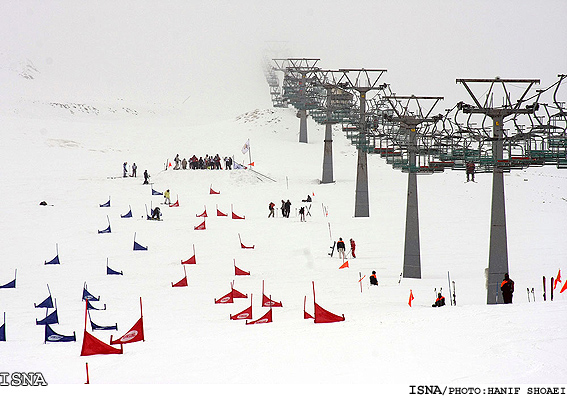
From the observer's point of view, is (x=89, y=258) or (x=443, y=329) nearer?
(x=443, y=329)

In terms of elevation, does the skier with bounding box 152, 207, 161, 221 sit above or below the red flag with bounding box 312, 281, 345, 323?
above

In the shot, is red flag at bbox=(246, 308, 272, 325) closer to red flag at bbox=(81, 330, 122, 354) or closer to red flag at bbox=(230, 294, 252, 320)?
red flag at bbox=(230, 294, 252, 320)

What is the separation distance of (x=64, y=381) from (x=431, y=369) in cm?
555

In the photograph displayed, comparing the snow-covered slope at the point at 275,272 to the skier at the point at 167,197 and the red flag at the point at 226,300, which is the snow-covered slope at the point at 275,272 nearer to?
the red flag at the point at 226,300

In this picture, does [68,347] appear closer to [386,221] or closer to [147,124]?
[386,221]

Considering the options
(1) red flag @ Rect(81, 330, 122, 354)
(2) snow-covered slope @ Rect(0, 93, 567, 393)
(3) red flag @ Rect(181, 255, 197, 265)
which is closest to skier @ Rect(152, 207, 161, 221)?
(2) snow-covered slope @ Rect(0, 93, 567, 393)

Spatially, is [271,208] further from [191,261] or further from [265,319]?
[265,319]

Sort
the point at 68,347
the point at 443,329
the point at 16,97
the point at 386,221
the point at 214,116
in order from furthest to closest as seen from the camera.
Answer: the point at 214,116
the point at 16,97
the point at 386,221
the point at 68,347
the point at 443,329

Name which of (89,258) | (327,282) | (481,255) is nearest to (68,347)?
(327,282)

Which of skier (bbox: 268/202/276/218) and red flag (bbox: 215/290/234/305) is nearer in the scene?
red flag (bbox: 215/290/234/305)

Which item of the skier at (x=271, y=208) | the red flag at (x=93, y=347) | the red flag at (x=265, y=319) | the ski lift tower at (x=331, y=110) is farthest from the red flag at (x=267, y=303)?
the ski lift tower at (x=331, y=110)

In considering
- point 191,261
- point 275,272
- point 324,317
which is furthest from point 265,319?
point 191,261

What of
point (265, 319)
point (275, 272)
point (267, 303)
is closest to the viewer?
point (265, 319)

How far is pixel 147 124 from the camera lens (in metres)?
87.9
